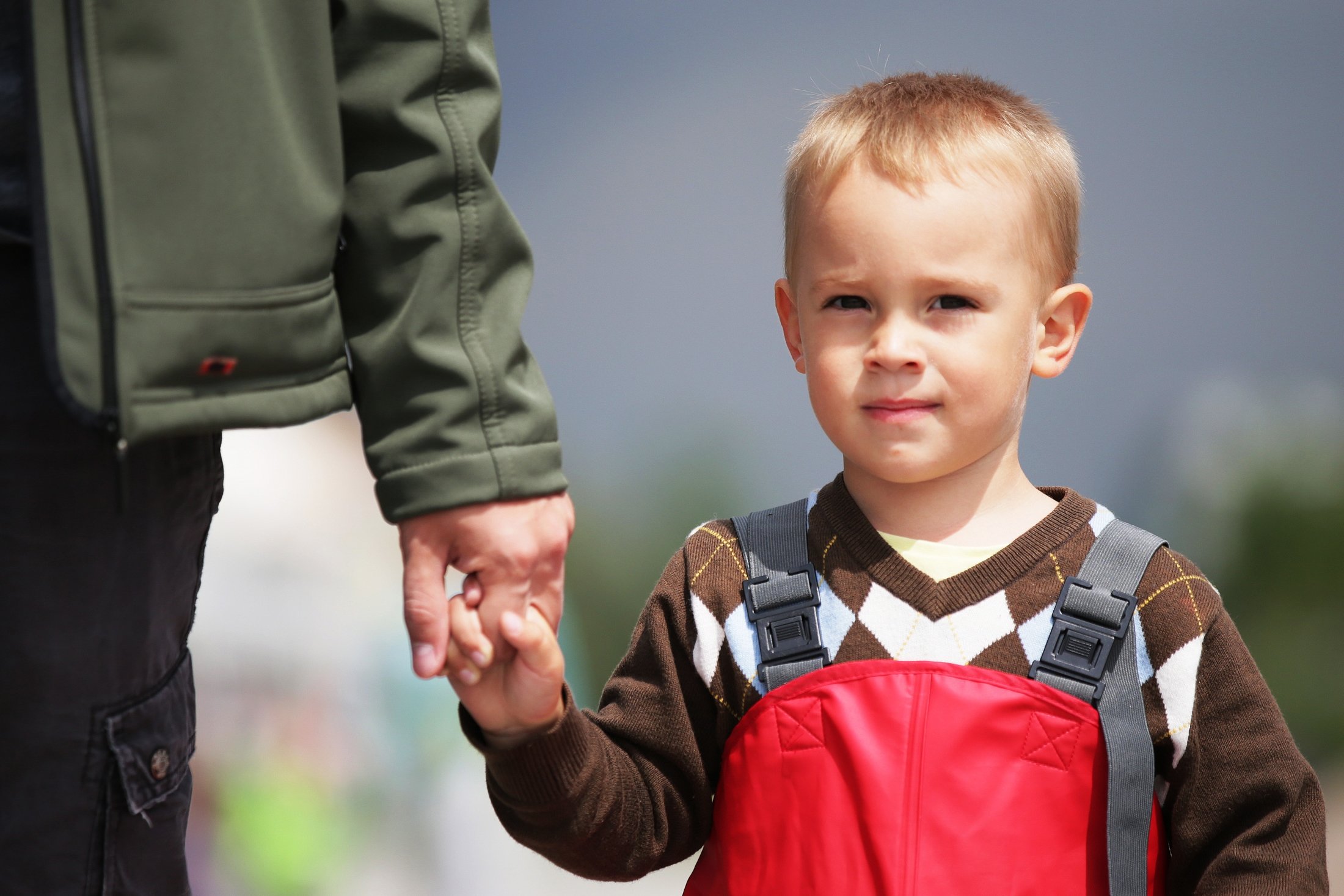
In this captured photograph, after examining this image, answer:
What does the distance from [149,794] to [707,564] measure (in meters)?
0.58

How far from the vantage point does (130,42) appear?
92cm

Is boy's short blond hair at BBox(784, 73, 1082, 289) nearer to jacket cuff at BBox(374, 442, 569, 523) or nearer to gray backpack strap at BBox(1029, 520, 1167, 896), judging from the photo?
gray backpack strap at BBox(1029, 520, 1167, 896)

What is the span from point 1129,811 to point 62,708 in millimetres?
906

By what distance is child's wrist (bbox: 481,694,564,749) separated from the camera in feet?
3.97

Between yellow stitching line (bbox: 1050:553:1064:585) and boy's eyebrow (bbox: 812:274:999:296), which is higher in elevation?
boy's eyebrow (bbox: 812:274:999:296)

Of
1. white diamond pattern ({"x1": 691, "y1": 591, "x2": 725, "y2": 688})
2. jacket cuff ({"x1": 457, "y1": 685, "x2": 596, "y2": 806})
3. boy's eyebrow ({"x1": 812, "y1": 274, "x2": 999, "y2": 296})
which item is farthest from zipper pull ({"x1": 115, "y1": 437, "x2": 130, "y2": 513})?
boy's eyebrow ({"x1": 812, "y1": 274, "x2": 999, "y2": 296})

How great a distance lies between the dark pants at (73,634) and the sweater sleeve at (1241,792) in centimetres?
92

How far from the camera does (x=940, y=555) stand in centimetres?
131

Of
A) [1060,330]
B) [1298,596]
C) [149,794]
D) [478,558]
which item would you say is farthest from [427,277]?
[1298,596]

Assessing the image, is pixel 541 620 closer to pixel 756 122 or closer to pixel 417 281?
pixel 417 281

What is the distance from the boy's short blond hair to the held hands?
0.50m

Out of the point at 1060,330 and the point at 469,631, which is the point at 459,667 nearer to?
the point at 469,631

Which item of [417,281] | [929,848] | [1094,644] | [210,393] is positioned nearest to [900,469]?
[1094,644]

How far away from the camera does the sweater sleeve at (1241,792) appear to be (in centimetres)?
121
